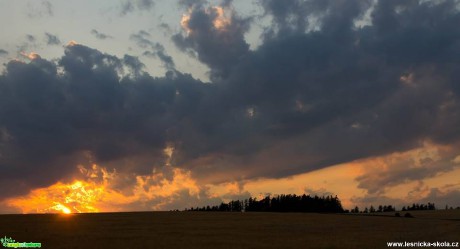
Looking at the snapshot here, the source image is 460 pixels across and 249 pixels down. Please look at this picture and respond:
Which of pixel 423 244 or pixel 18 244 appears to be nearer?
pixel 423 244

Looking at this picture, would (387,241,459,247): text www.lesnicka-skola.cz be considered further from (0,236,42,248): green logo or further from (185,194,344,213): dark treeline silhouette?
(185,194,344,213): dark treeline silhouette

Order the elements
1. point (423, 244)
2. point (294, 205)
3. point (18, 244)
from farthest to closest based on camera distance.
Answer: point (294, 205) → point (18, 244) → point (423, 244)

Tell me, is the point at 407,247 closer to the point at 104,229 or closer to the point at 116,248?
the point at 116,248

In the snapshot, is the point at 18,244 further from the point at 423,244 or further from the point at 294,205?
the point at 294,205

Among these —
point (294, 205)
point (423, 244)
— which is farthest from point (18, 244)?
point (294, 205)

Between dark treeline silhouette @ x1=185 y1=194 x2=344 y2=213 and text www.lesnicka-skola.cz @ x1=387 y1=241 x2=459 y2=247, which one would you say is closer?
text www.lesnicka-skola.cz @ x1=387 y1=241 x2=459 y2=247

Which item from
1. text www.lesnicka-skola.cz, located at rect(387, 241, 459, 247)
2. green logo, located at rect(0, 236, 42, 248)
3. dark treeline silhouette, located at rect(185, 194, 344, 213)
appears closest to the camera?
text www.lesnicka-skola.cz, located at rect(387, 241, 459, 247)

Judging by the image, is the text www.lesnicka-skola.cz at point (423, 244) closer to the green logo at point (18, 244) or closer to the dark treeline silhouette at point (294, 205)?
the green logo at point (18, 244)

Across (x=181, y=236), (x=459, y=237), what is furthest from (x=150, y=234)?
(x=459, y=237)

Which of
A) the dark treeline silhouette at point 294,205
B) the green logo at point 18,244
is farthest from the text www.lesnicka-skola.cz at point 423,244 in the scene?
the dark treeline silhouette at point 294,205

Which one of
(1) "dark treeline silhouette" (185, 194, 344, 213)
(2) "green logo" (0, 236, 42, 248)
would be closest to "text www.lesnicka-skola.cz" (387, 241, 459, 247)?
(2) "green logo" (0, 236, 42, 248)

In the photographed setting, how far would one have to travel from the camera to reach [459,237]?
163 ft

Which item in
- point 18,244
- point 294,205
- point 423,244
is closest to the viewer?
point 423,244

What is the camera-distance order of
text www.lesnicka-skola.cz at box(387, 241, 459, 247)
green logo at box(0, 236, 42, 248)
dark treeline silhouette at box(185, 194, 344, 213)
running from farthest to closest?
dark treeline silhouette at box(185, 194, 344, 213) → green logo at box(0, 236, 42, 248) → text www.lesnicka-skola.cz at box(387, 241, 459, 247)
